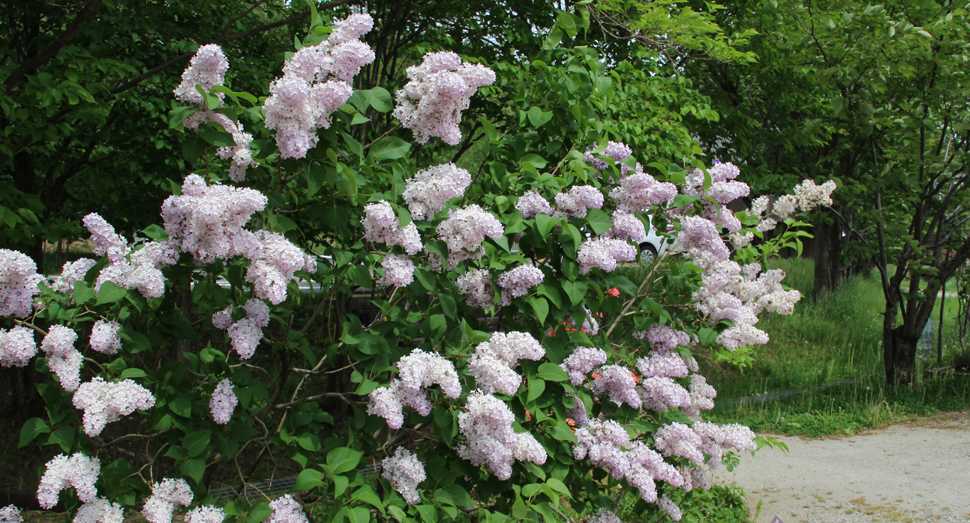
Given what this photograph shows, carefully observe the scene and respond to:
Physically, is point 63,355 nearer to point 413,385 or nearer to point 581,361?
point 413,385

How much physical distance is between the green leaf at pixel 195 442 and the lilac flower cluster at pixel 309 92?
0.93m

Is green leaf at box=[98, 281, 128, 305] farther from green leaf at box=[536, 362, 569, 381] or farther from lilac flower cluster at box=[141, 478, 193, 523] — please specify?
green leaf at box=[536, 362, 569, 381]

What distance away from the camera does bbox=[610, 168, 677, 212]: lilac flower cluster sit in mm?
2797

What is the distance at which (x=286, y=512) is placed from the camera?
2.17 m

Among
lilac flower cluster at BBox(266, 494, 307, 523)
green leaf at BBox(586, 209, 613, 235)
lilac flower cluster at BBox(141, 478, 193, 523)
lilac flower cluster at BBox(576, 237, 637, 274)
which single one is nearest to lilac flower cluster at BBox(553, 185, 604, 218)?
green leaf at BBox(586, 209, 613, 235)

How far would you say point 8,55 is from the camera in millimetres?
5188

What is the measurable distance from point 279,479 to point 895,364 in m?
6.84

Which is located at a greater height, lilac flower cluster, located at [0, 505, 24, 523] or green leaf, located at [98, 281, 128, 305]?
green leaf, located at [98, 281, 128, 305]

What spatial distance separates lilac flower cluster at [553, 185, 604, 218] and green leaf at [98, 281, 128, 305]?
152 cm

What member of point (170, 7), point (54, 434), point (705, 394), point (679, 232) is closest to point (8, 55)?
point (170, 7)

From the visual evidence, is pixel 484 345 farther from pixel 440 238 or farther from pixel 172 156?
pixel 172 156

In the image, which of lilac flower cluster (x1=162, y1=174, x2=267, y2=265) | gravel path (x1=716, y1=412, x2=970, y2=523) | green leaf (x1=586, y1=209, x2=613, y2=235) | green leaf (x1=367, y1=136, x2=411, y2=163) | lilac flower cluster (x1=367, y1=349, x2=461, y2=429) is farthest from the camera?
gravel path (x1=716, y1=412, x2=970, y2=523)

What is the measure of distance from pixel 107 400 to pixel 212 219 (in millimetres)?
642

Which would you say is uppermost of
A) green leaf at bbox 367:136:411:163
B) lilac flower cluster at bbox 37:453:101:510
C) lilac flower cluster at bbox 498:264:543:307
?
green leaf at bbox 367:136:411:163
